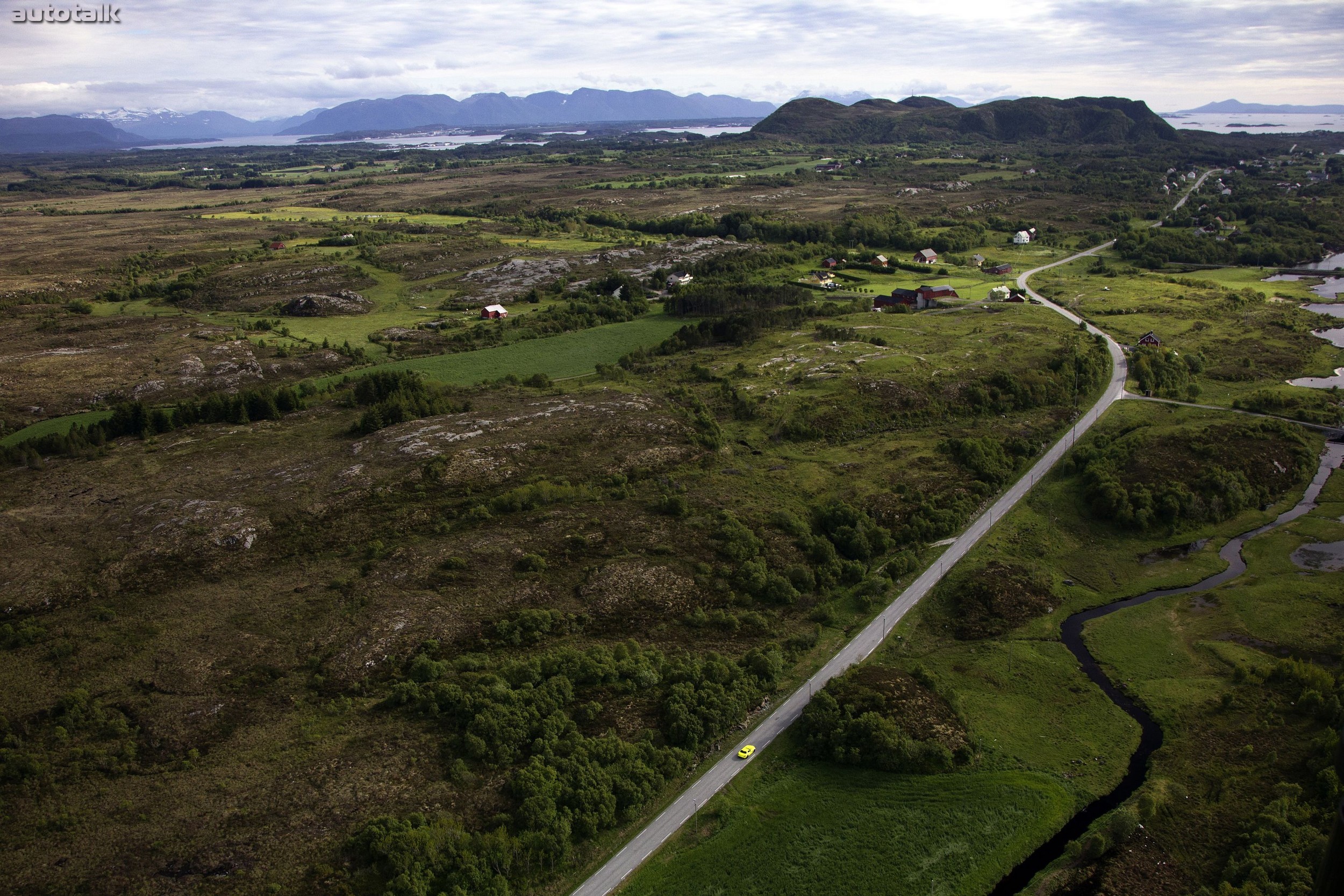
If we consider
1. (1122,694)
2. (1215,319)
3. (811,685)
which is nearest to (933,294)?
(1215,319)

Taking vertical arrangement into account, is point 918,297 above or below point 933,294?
below

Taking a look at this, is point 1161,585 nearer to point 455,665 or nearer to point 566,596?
point 566,596

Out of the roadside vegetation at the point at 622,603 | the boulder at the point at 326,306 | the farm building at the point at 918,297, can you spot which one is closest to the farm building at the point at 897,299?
the farm building at the point at 918,297

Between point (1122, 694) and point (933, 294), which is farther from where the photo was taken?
point (933, 294)

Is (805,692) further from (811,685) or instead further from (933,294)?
(933,294)

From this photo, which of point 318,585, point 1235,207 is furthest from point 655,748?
point 1235,207

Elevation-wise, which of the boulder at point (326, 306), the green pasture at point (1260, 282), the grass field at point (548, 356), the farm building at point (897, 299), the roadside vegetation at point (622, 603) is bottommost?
the roadside vegetation at point (622, 603)

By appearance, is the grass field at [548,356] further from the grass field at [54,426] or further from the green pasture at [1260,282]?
the green pasture at [1260,282]
